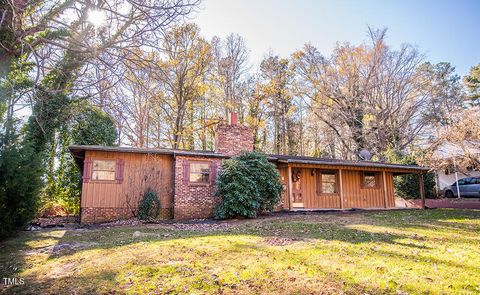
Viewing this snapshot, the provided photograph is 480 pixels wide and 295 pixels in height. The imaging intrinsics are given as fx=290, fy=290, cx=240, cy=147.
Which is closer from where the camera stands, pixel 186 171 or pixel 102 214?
pixel 102 214

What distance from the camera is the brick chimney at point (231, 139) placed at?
13.7 meters

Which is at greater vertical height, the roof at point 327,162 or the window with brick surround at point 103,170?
the roof at point 327,162

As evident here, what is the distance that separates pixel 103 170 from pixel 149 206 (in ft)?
7.94

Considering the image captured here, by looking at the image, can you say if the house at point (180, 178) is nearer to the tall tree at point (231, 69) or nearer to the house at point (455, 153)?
the house at point (455, 153)

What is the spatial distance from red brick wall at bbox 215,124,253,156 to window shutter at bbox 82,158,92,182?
5.38 metres

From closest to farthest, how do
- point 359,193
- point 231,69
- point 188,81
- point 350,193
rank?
point 350,193 < point 359,193 < point 188,81 < point 231,69

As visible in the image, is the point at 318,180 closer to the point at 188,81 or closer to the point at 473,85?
the point at 188,81

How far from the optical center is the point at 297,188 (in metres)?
15.1

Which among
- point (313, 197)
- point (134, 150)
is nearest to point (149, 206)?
point (134, 150)

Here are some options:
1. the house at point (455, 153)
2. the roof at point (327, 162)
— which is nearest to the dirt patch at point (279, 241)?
the roof at point (327, 162)

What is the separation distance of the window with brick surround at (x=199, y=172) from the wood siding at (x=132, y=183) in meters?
0.89

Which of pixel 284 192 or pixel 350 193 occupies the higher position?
pixel 284 192

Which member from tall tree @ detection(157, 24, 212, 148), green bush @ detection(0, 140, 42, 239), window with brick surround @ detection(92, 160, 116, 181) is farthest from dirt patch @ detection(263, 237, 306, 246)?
tall tree @ detection(157, 24, 212, 148)

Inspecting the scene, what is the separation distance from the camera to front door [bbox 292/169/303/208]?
15086 mm
